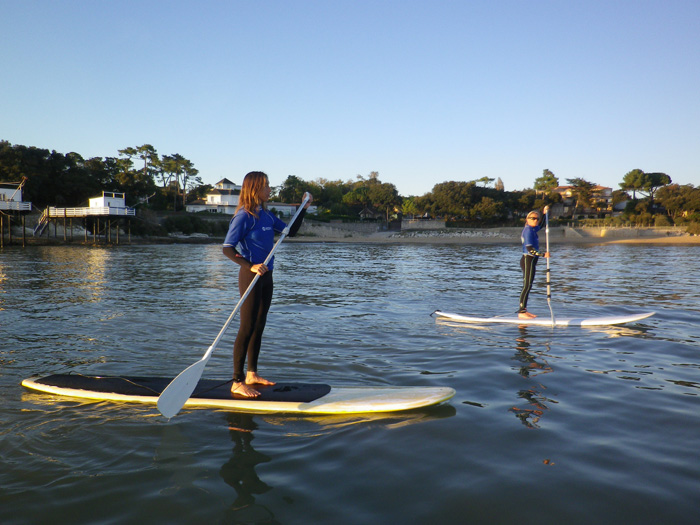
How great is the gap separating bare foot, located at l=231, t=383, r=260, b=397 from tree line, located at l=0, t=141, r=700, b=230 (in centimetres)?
5772

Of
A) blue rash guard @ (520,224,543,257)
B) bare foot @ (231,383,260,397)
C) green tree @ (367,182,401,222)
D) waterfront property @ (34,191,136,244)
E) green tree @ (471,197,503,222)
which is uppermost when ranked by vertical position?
green tree @ (367,182,401,222)

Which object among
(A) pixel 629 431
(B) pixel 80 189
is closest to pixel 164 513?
(A) pixel 629 431

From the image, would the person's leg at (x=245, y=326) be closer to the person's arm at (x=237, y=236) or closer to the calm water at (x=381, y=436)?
the person's arm at (x=237, y=236)

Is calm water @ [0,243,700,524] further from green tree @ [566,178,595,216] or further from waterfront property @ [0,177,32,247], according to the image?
green tree @ [566,178,595,216]

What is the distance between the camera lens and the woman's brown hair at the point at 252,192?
4871 millimetres

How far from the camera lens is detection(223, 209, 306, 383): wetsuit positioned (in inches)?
190

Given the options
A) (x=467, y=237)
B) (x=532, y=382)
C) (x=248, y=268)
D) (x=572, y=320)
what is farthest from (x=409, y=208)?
(x=248, y=268)

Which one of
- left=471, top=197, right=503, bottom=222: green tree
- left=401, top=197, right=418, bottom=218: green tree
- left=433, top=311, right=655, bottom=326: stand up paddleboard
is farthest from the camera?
left=401, top=197, right=418, bottom=218: green tree

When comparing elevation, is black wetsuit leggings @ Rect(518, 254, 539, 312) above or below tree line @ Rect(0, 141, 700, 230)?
below

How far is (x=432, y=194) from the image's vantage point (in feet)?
299

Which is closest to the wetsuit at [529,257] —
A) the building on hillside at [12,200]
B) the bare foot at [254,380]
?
the bare foot at [254,380]

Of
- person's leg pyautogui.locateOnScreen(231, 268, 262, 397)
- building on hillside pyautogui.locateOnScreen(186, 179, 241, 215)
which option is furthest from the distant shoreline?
person's leg pyautogui.locateOnScreen(231, 268, 262, 397)

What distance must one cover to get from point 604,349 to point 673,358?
2.89 feet

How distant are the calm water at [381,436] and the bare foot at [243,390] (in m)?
0.26
